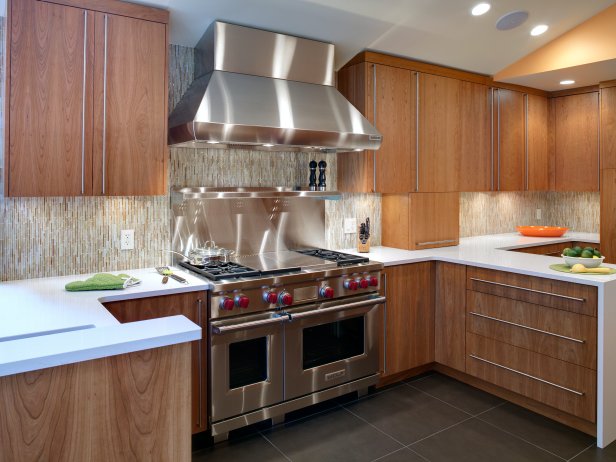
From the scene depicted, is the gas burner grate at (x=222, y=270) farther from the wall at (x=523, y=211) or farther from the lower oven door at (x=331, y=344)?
the wall at (x=523, y=211)

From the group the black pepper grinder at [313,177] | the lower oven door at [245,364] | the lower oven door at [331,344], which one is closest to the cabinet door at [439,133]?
the black pepper grinder at [313,177]

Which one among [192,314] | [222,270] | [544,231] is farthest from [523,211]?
[192,314]

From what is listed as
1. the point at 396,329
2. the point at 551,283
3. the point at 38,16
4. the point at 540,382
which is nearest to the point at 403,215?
the point at 396,329

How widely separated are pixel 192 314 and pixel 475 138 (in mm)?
2821

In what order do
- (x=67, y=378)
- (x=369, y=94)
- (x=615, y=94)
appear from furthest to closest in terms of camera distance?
Result: 1. (x=615, y=94)
2. (x=369, y=94)
3. (x=67, y=378)

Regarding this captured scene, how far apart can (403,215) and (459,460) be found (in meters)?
1.84

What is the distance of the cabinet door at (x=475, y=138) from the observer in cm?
→ 407

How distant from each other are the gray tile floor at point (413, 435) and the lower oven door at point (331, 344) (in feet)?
0.66

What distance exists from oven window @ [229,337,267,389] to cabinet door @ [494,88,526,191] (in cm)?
269

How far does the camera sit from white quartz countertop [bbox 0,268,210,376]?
129cm

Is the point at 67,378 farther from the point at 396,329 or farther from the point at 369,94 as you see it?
the point at 369,94

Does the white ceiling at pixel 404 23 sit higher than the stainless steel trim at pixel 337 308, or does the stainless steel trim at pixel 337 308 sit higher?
the white ceiling at pixel 404 23

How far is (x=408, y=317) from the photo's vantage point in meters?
3.46

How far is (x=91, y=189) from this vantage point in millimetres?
2512
